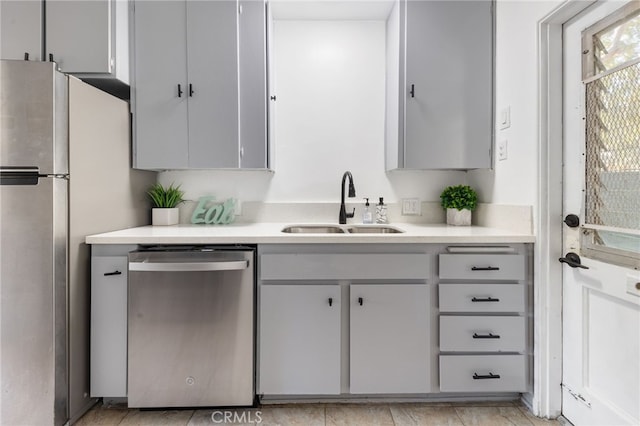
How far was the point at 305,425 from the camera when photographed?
5.01 ft

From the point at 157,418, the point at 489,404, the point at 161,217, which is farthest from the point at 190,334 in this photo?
the point at 489,404

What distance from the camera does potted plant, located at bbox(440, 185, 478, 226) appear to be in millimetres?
2098

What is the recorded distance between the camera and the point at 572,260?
1465 millimetres

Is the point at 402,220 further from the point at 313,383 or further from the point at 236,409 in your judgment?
the point at 236,409

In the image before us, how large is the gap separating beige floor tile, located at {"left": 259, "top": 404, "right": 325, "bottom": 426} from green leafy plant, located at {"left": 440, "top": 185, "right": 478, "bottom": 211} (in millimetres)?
1402

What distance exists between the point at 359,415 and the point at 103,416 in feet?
4.00

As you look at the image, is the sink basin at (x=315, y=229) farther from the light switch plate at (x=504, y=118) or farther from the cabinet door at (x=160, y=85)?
the light switch plate at (x=504, y=118)

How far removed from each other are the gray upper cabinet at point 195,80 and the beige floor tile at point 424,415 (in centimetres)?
157

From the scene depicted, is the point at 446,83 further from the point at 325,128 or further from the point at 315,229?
the point at 315,229

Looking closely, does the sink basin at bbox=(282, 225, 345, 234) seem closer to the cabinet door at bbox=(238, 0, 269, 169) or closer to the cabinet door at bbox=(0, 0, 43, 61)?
the cabinet door at bbox=(238, 0, 269, 169)

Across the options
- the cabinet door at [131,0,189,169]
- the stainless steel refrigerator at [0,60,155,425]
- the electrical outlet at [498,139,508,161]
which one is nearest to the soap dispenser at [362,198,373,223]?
the electrical outlet at [498,139,508,161]

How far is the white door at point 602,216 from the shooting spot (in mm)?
1236

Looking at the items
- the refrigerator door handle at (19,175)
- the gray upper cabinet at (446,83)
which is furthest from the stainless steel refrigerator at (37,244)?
the gray upper cabinet at (446,83)

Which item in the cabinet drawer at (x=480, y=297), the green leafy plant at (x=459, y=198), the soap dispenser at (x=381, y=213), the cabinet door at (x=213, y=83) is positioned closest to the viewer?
the cabinet drawer at (x=480, y=297)
